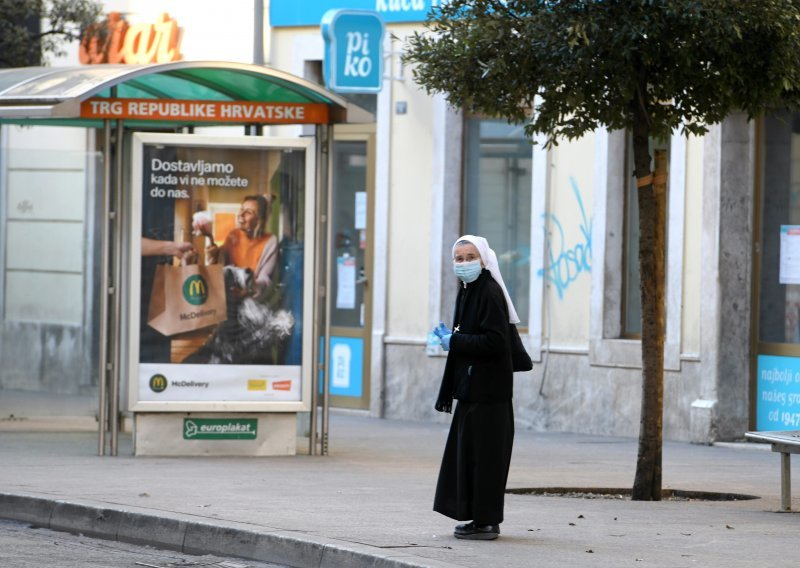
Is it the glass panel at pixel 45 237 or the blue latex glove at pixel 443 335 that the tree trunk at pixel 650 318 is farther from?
Result: the glass panel at pixel 45 237

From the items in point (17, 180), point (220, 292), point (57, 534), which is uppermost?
point (17, 180)

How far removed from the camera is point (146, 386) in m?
13.7

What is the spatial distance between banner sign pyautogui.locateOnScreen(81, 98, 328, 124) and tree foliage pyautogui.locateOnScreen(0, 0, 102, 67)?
5.50 m

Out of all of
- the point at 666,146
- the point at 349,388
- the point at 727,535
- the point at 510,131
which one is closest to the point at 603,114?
the point at 727,535

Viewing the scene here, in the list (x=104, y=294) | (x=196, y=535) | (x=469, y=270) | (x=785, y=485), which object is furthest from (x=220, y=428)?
(x=469, y=270)

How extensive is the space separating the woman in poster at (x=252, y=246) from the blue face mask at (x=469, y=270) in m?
4.97

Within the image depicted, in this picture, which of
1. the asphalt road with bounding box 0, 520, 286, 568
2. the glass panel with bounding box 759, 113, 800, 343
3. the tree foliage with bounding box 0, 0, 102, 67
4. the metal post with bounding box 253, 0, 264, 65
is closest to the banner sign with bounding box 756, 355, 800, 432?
the glass panel with bounding box 759, 113, 800, 343

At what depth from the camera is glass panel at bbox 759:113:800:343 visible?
16.2 meters

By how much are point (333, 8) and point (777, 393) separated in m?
6.77

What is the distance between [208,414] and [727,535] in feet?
17.6

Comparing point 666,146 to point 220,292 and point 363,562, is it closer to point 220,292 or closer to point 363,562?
point 220,292

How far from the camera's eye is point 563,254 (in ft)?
58.1

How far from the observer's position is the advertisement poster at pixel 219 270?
45.0ft

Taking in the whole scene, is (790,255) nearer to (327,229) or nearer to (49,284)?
(327,229)
